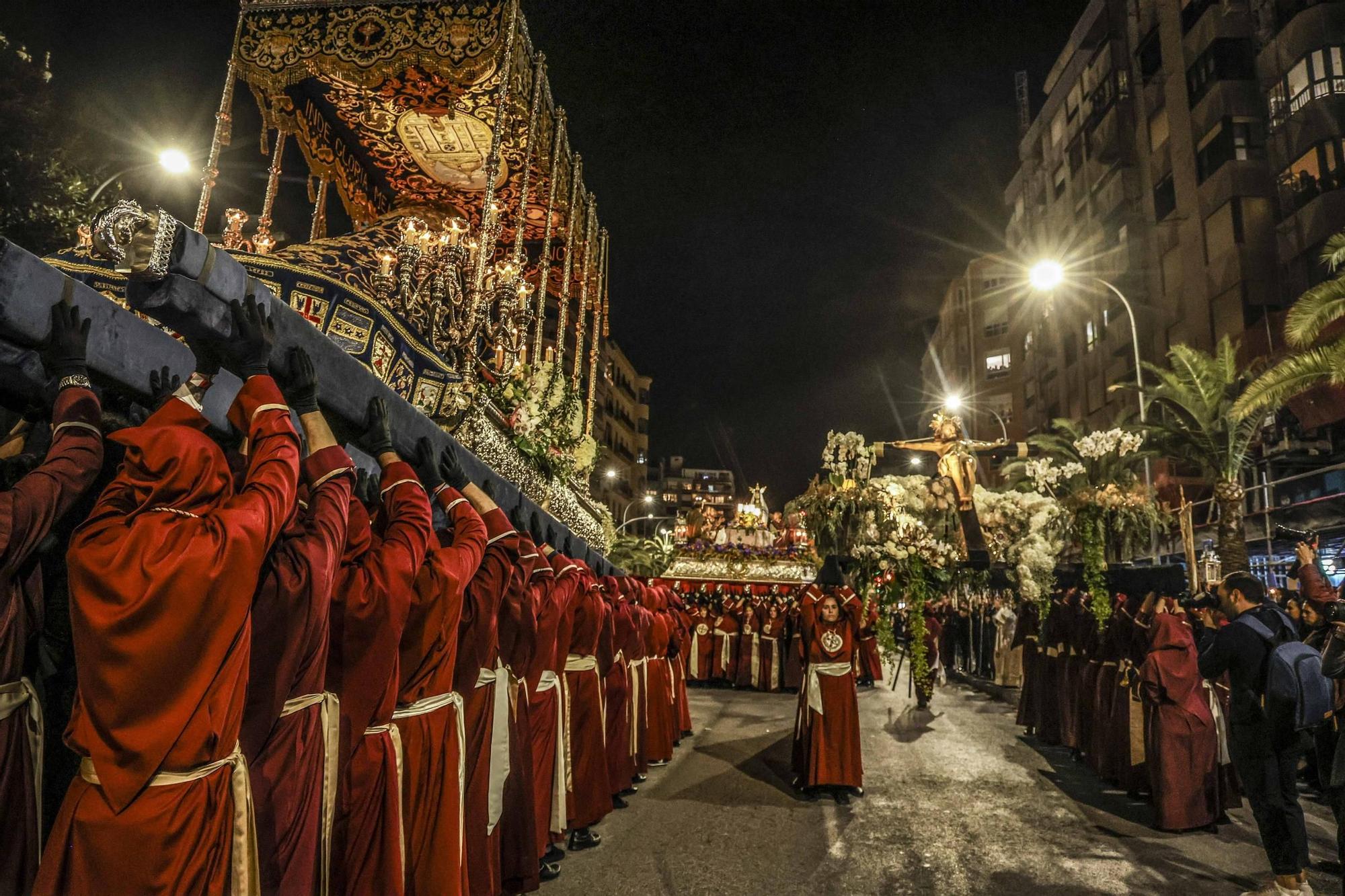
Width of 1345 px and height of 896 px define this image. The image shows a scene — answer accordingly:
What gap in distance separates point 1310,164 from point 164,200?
114 ft

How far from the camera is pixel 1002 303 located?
5856 centimetres

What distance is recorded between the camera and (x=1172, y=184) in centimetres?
3322

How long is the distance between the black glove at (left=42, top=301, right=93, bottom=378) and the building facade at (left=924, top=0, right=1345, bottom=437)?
19.1 meters

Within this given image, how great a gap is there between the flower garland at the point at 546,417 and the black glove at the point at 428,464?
3.55m

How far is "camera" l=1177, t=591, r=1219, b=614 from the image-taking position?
7.18m

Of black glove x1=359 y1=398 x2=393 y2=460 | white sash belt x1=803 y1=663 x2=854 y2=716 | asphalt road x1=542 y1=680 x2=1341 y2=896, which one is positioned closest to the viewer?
black glove x1=359 y1=398 x2=393 y2=460

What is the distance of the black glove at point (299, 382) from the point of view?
2.57 metres

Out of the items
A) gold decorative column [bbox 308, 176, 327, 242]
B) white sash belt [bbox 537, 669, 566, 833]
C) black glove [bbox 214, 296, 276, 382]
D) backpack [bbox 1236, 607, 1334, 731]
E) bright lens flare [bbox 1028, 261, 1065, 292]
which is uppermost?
bright lens flare [bbox 1028, 261, 1065, 292]

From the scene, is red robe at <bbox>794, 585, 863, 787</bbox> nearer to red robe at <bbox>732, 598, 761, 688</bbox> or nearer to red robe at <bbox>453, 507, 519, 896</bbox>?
red robe at <bbox>453, 507, 519, 896</bbox>

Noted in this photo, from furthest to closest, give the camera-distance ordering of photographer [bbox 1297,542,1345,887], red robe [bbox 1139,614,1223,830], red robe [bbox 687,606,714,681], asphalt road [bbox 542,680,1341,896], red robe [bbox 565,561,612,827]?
red robe [bbox 687,606,714,681], red robe [bbox 1139,614,1223,830], red robe [bbox 565,561,612,827], asphalt road [bbox 542,680,1341,896], photographer [bbox 1297,542,1345,887]

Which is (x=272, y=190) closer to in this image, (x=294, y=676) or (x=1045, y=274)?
(x=294, y=676)

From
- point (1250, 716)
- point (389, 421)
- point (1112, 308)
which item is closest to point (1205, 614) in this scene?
point (1250, 716)

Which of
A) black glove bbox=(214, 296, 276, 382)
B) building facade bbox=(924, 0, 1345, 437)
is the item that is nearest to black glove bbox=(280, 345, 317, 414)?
black glove bbox=(214, 296, 276, 382)

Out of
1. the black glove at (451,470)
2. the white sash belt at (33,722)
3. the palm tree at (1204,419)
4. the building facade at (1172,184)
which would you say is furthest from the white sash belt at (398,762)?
the palm tree at (1204,419)
